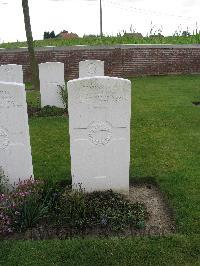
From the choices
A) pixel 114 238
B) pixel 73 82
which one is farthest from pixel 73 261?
pixel 73 82

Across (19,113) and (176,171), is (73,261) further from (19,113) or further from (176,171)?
(176,171)

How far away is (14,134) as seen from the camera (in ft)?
16.7

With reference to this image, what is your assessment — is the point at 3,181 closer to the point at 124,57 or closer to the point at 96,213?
the point at 96,213

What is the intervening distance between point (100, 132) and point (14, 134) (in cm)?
112

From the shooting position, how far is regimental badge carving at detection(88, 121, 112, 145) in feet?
16.7

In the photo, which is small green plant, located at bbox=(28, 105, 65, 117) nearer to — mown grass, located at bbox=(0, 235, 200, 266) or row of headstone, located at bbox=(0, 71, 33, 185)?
row of headstone, located at bbox=(0, 71, 33, 185)

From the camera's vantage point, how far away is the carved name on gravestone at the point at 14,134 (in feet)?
16.3

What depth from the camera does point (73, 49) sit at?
16.4 metres

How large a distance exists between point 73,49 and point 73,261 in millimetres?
13260

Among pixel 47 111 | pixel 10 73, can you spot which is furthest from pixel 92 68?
pixel 10 73

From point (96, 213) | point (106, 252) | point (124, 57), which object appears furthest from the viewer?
point (124, 57)

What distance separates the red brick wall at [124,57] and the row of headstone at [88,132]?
1148 cm

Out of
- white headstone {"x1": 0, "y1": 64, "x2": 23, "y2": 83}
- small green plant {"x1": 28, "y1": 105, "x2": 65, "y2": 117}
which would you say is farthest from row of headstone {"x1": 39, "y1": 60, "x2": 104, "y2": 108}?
white headstone {"x1": 0, "y1": 64, "x2": 23, "y2": 83}

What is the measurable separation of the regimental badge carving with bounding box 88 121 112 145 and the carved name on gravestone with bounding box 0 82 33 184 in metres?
0.84
